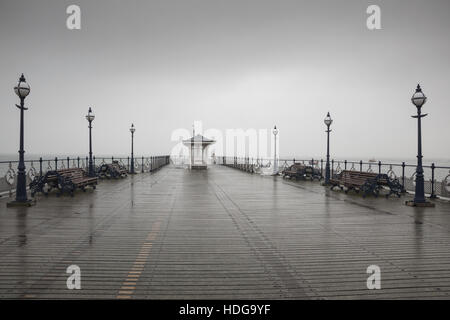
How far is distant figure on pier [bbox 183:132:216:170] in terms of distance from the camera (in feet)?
103

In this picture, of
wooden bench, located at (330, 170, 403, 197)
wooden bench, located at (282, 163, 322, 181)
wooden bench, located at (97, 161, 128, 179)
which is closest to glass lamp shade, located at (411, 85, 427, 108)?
wooden bench, located at (330, 170, 403, 197)

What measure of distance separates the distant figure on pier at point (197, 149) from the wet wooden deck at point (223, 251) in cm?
2179

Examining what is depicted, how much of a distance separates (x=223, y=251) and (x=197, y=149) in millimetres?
26753

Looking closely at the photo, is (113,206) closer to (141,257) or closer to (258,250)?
(141,257)

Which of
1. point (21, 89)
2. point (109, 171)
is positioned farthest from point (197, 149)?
point (21, 89)

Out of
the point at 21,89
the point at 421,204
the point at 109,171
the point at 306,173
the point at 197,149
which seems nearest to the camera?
the point at 21,89

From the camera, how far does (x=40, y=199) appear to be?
11094 mm

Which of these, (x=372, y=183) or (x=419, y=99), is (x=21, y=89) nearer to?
(x=372, y=183)

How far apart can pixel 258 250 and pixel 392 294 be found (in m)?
2.27

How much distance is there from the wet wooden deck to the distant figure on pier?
71.5 ft

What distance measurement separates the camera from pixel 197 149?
31797mm

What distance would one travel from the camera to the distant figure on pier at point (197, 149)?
103 feet

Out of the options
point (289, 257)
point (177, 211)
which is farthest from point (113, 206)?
point (289, 257)
